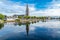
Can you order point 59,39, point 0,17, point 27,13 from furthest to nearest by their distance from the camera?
point 27,13, point 0,17, point 59,39

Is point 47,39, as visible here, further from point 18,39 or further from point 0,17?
point 0,17

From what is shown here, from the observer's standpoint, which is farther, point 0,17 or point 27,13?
point 27,13

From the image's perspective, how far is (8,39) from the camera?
67.3ft

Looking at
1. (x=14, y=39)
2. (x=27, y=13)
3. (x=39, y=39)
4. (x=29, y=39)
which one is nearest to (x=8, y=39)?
(x=14, y=39)

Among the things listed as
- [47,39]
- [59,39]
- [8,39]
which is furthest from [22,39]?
[59,39]

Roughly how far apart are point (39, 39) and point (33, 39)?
2.84 feet

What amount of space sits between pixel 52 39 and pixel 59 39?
1.01 m

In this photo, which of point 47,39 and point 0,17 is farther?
point 0,17

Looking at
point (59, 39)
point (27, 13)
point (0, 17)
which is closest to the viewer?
point (59, 39)

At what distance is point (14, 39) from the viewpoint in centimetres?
2042

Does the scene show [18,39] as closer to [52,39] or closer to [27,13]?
[52,39]

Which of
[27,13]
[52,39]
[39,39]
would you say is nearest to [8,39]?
[39,39]

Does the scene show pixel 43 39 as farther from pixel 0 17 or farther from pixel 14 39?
pixel 0 17

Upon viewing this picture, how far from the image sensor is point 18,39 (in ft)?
67.4
